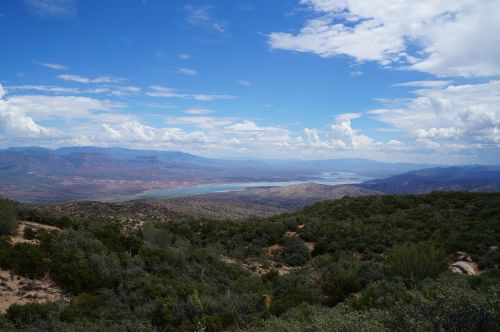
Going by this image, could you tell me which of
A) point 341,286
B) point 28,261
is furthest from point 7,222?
point 341,286

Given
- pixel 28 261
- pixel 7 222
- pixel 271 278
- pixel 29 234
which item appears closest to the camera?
pixel 28 261

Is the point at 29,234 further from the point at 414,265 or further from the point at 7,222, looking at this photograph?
the point at 414,265

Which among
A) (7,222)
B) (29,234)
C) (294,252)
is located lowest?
(294,252)

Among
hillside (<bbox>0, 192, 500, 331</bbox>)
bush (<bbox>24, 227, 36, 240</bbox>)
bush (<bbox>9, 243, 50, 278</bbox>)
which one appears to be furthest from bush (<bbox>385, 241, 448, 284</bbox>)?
bush (<bbox>24, 227, 36, 240</bbox>)

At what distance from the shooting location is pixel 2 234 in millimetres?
11227

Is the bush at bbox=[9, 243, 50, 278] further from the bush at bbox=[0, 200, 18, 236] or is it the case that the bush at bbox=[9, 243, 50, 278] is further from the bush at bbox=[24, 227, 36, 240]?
the bush at bbox=[0, 200, 18, 236]

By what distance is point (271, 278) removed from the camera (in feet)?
42.6

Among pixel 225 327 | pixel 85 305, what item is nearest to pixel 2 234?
pixel 85 305

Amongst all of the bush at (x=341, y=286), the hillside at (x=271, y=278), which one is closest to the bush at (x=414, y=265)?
the hillside at (x=271, y=278)

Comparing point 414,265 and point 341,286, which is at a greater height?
point 414,265

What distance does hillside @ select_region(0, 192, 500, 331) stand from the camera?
6.14m

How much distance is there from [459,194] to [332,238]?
13.1 meters

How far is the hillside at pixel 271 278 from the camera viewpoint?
→ 614 cm

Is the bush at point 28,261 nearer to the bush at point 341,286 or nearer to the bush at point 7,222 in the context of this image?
the bush at point 7,222
